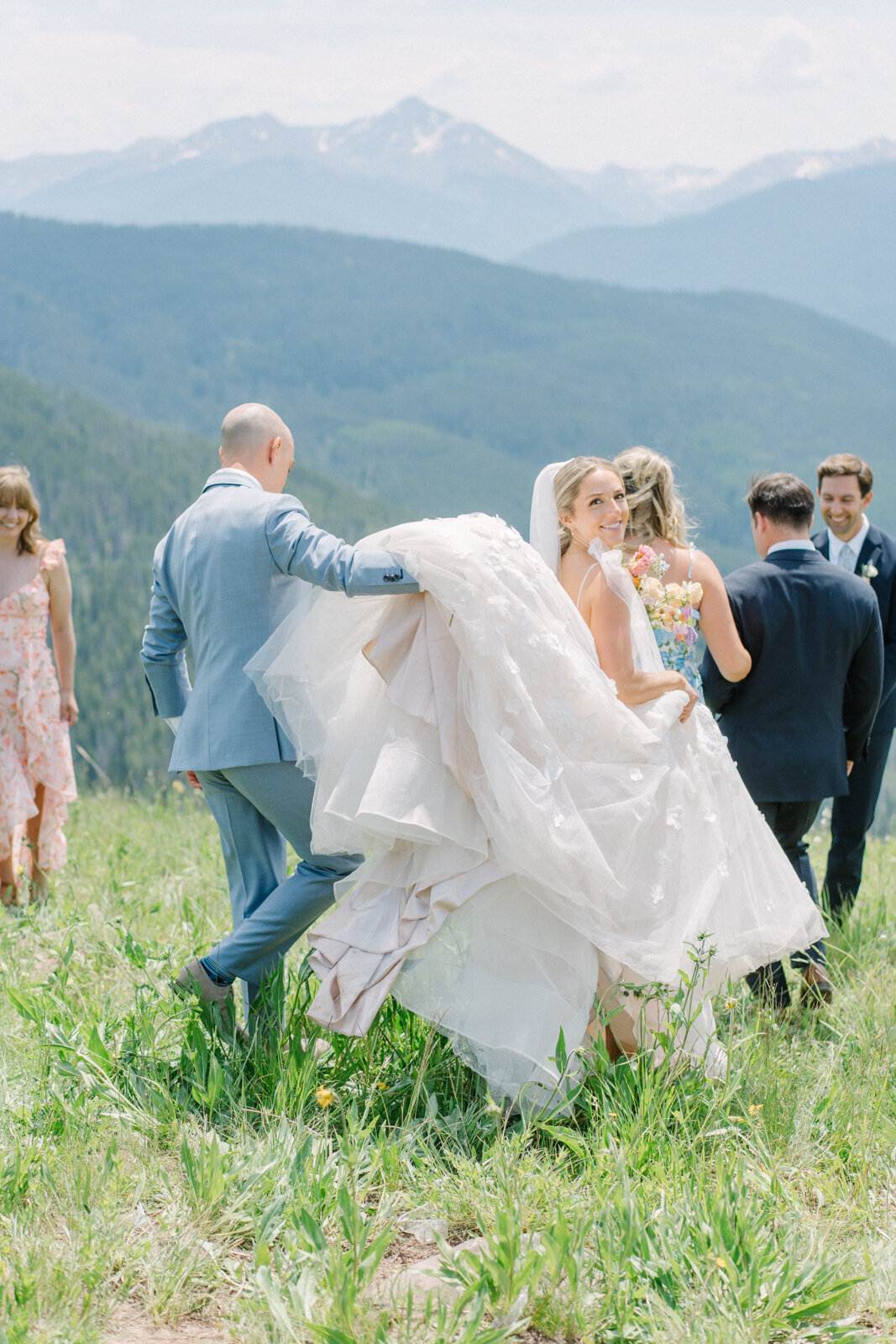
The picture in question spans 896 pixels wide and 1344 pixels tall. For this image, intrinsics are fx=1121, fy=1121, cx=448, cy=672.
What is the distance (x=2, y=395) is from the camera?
86.6 meters

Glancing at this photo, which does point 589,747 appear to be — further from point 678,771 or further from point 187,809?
point 187,809

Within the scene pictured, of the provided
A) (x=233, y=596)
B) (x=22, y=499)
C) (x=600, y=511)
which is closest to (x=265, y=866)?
(x=233, y=596)

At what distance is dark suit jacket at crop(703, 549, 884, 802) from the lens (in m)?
4.67

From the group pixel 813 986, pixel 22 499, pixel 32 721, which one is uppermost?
pixel 22 499

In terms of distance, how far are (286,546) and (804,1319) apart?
245 centimetres

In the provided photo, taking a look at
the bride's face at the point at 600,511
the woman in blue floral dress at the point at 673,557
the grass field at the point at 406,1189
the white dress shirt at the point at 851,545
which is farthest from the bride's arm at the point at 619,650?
the white dress shirt at the point at 851,545

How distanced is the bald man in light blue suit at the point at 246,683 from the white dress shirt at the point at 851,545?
10.2ft

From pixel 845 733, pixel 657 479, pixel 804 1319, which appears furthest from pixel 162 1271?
pixel 845 733

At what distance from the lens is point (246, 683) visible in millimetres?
3576

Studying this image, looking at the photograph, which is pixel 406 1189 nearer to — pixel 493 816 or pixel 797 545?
pixel 493 816

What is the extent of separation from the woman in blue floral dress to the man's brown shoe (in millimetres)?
1405

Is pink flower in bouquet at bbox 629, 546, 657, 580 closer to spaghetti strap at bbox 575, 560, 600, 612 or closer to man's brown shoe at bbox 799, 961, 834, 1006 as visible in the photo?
spaghetti strap at bbox 575, 560, 600, 612

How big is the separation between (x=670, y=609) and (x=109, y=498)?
8322 cm

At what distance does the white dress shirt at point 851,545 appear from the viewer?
5.64 metres
